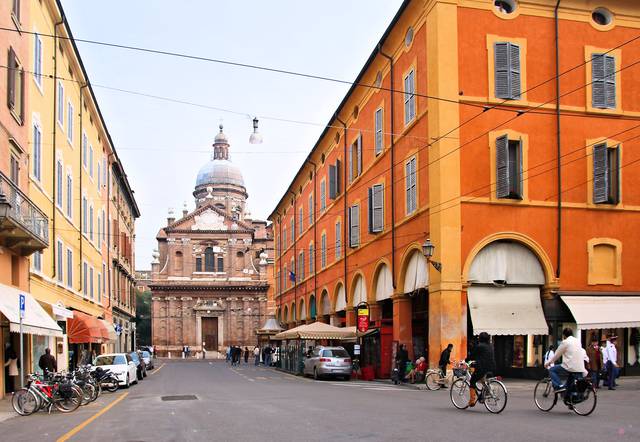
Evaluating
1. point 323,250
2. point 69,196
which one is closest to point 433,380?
point 69,196

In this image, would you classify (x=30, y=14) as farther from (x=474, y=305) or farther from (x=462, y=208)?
(x=474, y=305)

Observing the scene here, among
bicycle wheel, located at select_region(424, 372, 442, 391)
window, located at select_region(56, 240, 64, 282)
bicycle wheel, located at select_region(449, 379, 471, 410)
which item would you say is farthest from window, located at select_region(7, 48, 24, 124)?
bicycle wheel, located at select_region(449, 379, 471, 410)

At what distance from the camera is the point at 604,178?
2822 cm

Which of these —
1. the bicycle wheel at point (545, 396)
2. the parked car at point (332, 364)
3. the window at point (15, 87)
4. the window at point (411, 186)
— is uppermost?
the window at point (15, 87)

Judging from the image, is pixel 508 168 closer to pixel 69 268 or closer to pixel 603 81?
pixel 603 81

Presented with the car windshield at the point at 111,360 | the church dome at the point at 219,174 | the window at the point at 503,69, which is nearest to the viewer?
the window at the point at 503,69

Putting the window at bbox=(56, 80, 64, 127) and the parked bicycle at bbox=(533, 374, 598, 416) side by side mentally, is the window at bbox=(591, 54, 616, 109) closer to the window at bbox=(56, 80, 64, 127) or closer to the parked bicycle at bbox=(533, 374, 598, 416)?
the parked bicycle at bbox=(533, 374, 598, 416)

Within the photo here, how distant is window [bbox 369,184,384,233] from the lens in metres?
34.3

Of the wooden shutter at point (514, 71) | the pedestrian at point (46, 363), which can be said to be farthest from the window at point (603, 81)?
the pedestrian at point (46, 363)

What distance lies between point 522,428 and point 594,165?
1767 cm

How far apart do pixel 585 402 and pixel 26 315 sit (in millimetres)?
14704

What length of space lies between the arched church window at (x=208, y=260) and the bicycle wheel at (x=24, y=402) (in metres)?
77.3

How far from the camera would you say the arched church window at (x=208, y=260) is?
3762 inches

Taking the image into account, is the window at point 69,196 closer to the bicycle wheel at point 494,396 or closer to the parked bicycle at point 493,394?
the parked bicycle at point 493,394
